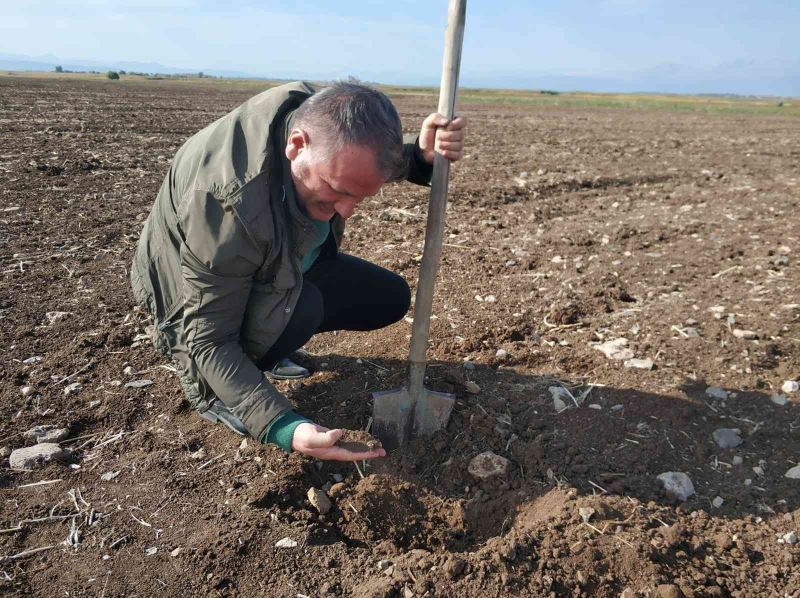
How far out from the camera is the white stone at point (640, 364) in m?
3.13

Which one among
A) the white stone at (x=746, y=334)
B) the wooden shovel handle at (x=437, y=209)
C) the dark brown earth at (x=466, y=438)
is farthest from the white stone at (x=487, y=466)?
the white stone at (x=746, y=334)

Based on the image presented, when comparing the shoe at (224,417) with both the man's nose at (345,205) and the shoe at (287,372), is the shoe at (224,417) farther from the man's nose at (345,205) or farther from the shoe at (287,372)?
the man's nose at (345,205)

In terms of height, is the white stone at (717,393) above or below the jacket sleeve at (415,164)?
below

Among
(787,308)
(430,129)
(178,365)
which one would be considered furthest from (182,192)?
(787,308)

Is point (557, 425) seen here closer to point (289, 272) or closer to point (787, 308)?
point (289, 272)

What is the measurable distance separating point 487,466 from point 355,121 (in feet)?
4.77

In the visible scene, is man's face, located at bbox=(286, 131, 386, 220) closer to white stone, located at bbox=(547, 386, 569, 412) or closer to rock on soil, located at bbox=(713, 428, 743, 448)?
white stone, located at bbox=(547, 386, 569, 412)

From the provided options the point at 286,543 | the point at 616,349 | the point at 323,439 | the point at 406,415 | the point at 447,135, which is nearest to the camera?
the point at 323,439

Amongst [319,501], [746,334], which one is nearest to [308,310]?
[319,501]

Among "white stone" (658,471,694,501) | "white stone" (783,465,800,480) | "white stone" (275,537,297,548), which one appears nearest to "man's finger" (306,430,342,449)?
"white stone" (275,537,297,548)

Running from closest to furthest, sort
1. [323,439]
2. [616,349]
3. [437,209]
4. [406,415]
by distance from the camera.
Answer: [323,439]
[437,209]
[406,415]
[616,349]

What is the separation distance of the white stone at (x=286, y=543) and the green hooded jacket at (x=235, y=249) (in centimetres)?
42

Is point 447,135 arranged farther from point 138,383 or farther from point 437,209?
point 138,383

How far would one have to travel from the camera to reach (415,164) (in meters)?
2.60
